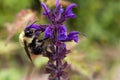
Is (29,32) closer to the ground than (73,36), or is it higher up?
higher up

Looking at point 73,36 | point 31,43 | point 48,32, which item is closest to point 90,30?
point 31,43

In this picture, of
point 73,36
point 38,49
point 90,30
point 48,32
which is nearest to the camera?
point 48,32

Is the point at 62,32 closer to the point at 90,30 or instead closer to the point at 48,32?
the point at 48,32

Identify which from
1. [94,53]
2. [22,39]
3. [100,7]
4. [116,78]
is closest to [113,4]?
[100,7]

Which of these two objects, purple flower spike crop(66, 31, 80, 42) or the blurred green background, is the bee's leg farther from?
the blurred green background

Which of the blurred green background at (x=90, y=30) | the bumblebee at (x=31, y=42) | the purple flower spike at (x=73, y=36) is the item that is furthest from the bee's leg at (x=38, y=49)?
the blurred green background at (x=90, y=30)

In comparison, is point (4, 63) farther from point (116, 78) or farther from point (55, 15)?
point (55, 15)

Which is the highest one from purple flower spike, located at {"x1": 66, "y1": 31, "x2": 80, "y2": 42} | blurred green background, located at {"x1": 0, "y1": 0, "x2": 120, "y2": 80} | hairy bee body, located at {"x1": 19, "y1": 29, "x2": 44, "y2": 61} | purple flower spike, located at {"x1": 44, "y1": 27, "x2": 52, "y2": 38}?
blurred green background, located at {"x1": 0, "y1": 0, "x2": 120, "y2": 80}

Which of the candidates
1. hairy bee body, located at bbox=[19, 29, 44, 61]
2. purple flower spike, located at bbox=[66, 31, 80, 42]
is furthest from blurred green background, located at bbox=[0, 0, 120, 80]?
purple flower spike, located at bbox=[66, 31, 80, 42]

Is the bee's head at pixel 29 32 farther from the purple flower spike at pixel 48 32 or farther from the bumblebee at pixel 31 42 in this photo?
the purple flower spike at pixel 48 32
